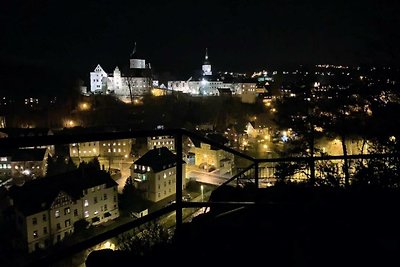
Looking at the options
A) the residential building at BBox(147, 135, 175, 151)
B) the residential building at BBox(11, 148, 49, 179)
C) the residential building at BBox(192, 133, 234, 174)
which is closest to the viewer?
the residential building at BBox(147, 135, 175, 151)

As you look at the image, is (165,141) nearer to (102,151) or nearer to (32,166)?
(32,166)

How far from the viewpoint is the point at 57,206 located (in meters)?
13.8

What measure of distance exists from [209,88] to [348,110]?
65690mm

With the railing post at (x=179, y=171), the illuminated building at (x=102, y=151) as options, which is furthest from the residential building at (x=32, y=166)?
the railing post at (x=179, y=171)

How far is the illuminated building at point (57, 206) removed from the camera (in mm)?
11977

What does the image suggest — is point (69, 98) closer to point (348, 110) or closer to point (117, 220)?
point (117, 220)

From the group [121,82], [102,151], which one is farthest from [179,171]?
[121,82]

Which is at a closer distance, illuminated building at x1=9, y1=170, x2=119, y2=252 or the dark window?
illuminated building at x1=9, y1=170, x2=119, y2=252

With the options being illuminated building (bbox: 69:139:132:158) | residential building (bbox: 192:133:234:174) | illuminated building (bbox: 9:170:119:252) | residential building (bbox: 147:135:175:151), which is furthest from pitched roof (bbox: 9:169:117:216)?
residential building (bbox: 192:133:234:174)

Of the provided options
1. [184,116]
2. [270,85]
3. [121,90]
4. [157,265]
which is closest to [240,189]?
[157,265]

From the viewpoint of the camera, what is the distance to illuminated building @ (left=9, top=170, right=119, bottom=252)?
1198 cm

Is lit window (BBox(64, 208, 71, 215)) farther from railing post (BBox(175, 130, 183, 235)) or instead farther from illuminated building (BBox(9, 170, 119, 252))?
railing post (BBox(175, 130, 183, 235))

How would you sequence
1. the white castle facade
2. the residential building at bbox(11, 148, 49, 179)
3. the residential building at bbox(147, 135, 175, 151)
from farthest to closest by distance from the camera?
the white castle facade, the residential building at bbox(11, 148, 49, 179), the residential building at bbox(147, 135, 175, 151)

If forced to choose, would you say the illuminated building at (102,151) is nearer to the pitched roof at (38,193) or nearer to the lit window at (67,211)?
the lit window at (67,211)
